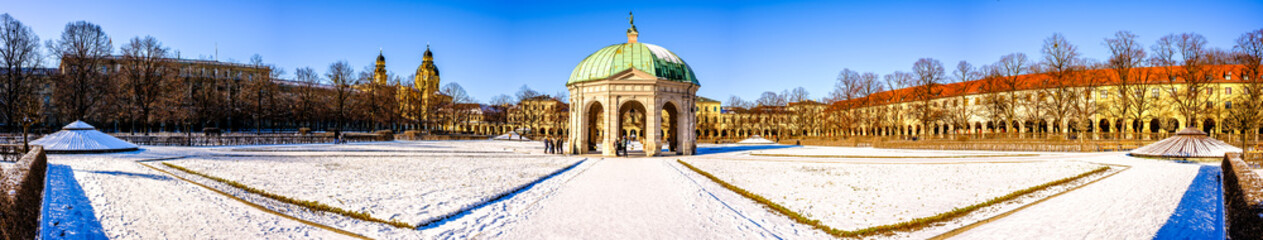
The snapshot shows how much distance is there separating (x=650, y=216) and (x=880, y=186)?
27.2 ft

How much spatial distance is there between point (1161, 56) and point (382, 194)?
58938 mm

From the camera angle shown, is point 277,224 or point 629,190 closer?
point 277,224

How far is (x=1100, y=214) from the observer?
11.6 m

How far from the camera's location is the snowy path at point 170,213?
9.06m

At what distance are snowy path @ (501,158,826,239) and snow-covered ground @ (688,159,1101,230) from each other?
1048 mm

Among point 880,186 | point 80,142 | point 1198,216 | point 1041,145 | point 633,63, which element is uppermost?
point 633,63

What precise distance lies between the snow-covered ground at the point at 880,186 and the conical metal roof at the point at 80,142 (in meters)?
29.9

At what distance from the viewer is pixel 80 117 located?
46.3 metres

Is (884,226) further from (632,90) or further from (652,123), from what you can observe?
(632,90)

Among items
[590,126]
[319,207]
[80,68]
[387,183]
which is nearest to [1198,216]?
[319,207]

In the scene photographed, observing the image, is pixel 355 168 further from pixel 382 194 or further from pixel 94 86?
pixel 94 86

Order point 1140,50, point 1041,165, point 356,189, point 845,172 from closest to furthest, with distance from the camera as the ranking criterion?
point 356,189 → point 845,172 → point 1041,165 → point 1140,50

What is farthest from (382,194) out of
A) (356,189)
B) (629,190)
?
(629,190)

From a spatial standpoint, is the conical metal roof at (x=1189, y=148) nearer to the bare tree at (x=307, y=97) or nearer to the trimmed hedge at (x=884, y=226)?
the trimmed hedge at (x=884, y=226)
